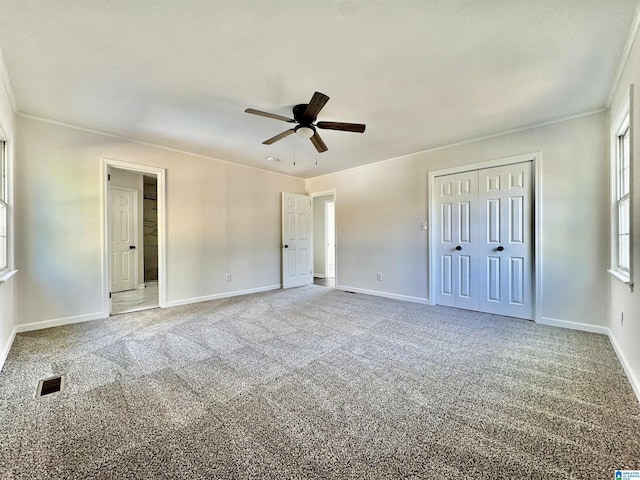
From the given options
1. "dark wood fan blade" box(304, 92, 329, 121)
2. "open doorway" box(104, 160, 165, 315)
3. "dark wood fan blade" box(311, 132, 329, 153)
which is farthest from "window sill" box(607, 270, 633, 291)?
"open doorway" box(104, 160, 165, 315)

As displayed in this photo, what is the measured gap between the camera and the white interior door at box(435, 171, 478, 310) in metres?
3.95

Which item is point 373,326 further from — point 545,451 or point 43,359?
point 43,359

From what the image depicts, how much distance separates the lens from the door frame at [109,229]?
367cm

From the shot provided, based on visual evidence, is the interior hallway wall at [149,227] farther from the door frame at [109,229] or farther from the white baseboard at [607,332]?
the white baseboard at [607,332]

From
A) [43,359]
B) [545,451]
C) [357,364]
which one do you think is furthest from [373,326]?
[43,359]

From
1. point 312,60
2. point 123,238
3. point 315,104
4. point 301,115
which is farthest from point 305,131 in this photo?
point 123,238

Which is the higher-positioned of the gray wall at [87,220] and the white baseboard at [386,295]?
the gray wall at [87,220]

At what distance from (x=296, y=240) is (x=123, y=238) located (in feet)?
11.7

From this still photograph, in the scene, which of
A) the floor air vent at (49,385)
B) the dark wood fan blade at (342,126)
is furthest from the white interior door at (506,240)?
the floor air vent at (49,385)

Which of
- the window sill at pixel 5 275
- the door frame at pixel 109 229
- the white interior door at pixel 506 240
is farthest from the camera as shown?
the door frame at pixel 109 229

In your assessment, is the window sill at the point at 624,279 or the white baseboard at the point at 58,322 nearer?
the window sill at the point at 624,279

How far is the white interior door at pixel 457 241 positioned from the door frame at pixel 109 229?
4204 mm

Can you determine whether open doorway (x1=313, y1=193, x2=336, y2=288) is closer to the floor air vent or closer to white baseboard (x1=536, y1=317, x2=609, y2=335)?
white baseboard (x1=536, y1=317, x2=609, y2=335)

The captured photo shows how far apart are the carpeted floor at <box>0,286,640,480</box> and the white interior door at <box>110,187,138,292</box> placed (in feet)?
8.83
